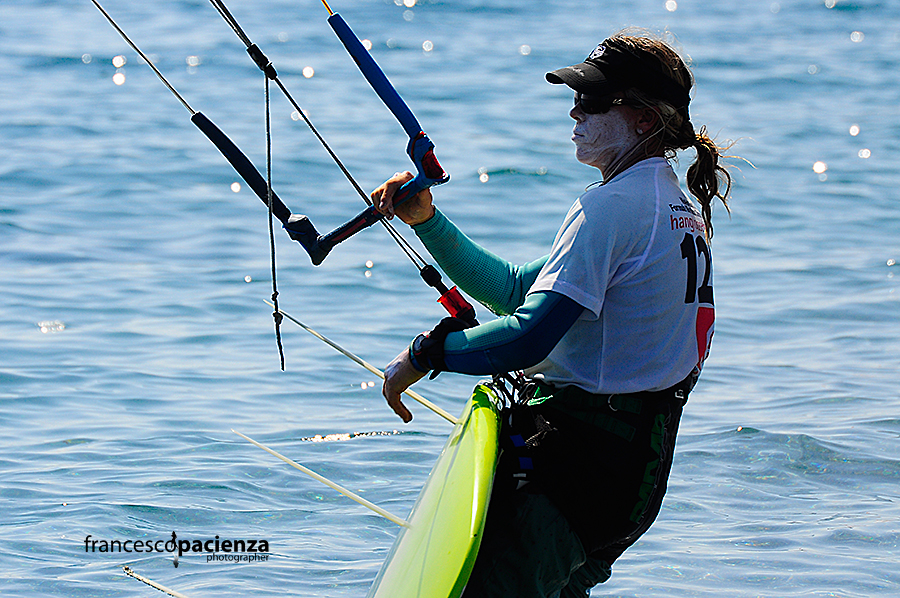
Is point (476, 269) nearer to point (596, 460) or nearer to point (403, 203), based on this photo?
point (403, 203)

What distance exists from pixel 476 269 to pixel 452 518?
0.88m

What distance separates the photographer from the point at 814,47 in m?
18.8

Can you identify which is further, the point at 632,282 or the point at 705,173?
the point at 705,173

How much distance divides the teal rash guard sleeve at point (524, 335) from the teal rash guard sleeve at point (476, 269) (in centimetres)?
65

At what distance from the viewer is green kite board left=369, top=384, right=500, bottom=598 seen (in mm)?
2217

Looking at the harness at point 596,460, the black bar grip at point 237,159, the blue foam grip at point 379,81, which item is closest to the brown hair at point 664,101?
the harness at point 596,460

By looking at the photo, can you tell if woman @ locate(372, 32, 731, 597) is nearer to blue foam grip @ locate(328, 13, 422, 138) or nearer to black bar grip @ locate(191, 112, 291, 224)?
blue foam grip @ locate(328, 13, 422, 138)

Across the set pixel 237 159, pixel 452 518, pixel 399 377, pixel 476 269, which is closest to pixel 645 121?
pixel 476 269

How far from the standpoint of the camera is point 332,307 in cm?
785

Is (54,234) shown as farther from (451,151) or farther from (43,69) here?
(43,69)

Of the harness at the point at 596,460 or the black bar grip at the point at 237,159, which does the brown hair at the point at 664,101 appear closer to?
the harness at the point at 596,460

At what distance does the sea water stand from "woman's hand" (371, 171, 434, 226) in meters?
1.63

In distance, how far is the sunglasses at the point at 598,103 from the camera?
2.54 m

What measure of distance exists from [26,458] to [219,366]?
1547mm
